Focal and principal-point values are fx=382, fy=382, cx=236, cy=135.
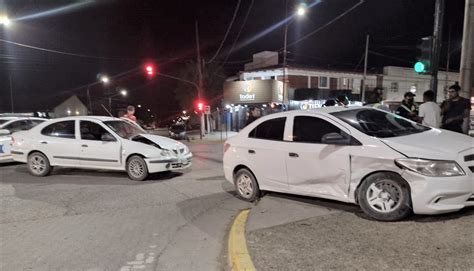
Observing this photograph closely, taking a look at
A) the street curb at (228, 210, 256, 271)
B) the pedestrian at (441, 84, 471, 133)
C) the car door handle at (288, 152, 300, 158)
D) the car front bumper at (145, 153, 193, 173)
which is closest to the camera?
the street curb at (228, 210, 256, 271)

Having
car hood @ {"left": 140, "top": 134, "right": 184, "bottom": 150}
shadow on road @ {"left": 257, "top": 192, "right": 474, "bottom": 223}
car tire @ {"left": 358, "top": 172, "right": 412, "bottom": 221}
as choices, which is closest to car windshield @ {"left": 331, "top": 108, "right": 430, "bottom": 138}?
car tire @ {"left": 358, "top": 172, "right": 412, "bottom": 221}

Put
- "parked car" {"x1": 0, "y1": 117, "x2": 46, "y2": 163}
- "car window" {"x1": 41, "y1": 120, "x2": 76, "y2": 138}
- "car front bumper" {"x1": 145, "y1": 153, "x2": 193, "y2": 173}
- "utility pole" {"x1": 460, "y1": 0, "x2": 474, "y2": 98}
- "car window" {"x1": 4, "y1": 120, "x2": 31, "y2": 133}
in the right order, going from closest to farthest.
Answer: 1. "utility pole" {"x1": 460, "y1": 0, "x2": 474, "y2": 98}
2. "car front bumper" {"x1": 145, "y1": 153, "x2": 193, "y2": 173}
3. "car window" {"x1": 41, "y1": 120, "x2": 76, "y2": 138}
4. "parked car" {"x1": 0, "y1": 117, "x2": 46, "y2": 163}
5. "car window" {"x1": 4, "y1": 120, "x2": 31, "y2": 133}

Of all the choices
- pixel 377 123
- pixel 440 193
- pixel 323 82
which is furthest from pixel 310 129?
pixel 323 82

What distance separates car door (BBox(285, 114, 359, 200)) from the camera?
17.8ft

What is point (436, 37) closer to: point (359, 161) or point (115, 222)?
point (359, 161)

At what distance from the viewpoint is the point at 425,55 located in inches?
328

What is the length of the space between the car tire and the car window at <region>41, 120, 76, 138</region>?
7463 millimetres

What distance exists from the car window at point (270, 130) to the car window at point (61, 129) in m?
5.32

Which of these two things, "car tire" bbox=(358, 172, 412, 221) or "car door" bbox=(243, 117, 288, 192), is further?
"car door" bbox=(243, 117, 288, 192)

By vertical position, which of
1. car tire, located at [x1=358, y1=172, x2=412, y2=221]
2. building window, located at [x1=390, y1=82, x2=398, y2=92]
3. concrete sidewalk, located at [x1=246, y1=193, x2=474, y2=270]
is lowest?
concrete sidewalk, located at [x1=246, y1=193, x2=474, y2=270]

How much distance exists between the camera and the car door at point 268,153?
6234 mm

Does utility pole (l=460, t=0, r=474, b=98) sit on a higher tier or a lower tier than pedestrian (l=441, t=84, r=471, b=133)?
higher

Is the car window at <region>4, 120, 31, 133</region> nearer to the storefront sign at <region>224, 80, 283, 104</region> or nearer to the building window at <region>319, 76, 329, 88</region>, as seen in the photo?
the storefront sign at <region>224, 80, 283, 104</region>

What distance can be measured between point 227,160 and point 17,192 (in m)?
4.60
